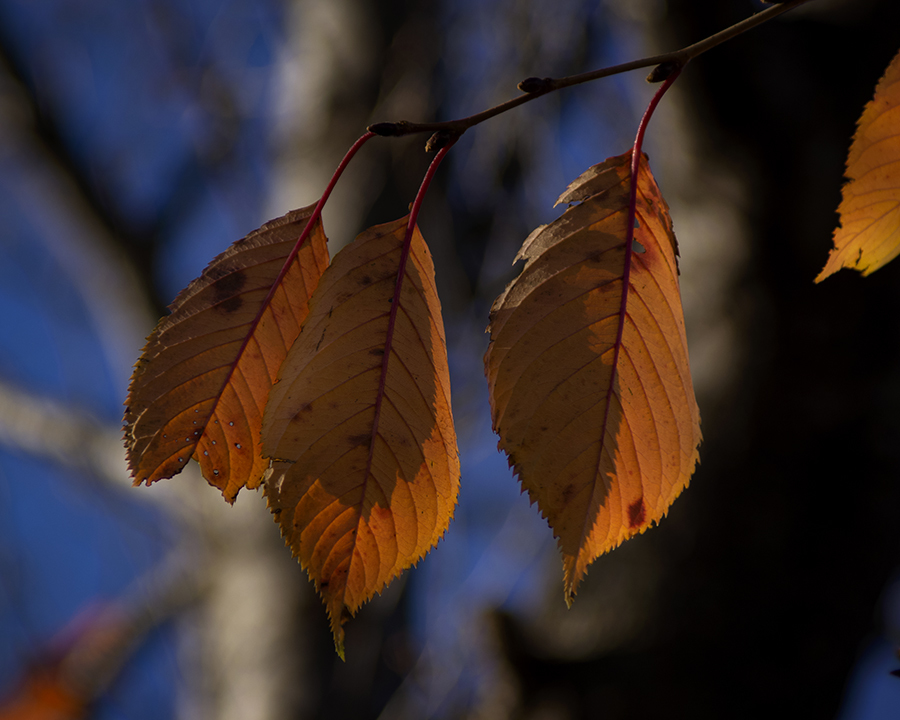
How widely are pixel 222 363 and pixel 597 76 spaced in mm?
309

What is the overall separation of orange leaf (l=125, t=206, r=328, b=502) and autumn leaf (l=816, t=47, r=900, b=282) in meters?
0.37

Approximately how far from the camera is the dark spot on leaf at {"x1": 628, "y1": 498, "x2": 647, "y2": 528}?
388mm

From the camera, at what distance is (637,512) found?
388mm

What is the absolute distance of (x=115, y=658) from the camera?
245 centimetres

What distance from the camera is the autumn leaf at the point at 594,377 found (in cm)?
38

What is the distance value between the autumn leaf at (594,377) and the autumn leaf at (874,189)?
113 mm

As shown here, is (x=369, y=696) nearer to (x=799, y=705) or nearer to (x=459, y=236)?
(x=799, y=705)

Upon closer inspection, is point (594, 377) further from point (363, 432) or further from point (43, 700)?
point (43, 700)

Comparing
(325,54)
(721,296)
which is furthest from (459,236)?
(721,296)

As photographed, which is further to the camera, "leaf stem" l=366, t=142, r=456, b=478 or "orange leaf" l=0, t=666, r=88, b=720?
"orange leaf" l=0, t=666, r=88, b=720

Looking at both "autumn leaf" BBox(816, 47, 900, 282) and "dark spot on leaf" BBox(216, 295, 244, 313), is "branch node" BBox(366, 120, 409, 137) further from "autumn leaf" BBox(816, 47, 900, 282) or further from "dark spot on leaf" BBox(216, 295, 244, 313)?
"autumn leaf" BBox(816, 47, 900, 282)

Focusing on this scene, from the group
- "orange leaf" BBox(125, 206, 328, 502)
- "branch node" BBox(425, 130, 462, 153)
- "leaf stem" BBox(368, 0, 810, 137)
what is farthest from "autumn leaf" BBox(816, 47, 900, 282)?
"orange leaf" BBox(125, 206, 328, 502)

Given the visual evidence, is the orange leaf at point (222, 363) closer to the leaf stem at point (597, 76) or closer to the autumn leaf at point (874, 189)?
the leaf stem at point (597, 76)

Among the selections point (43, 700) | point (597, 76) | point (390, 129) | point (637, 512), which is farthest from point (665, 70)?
point (43, 700)
